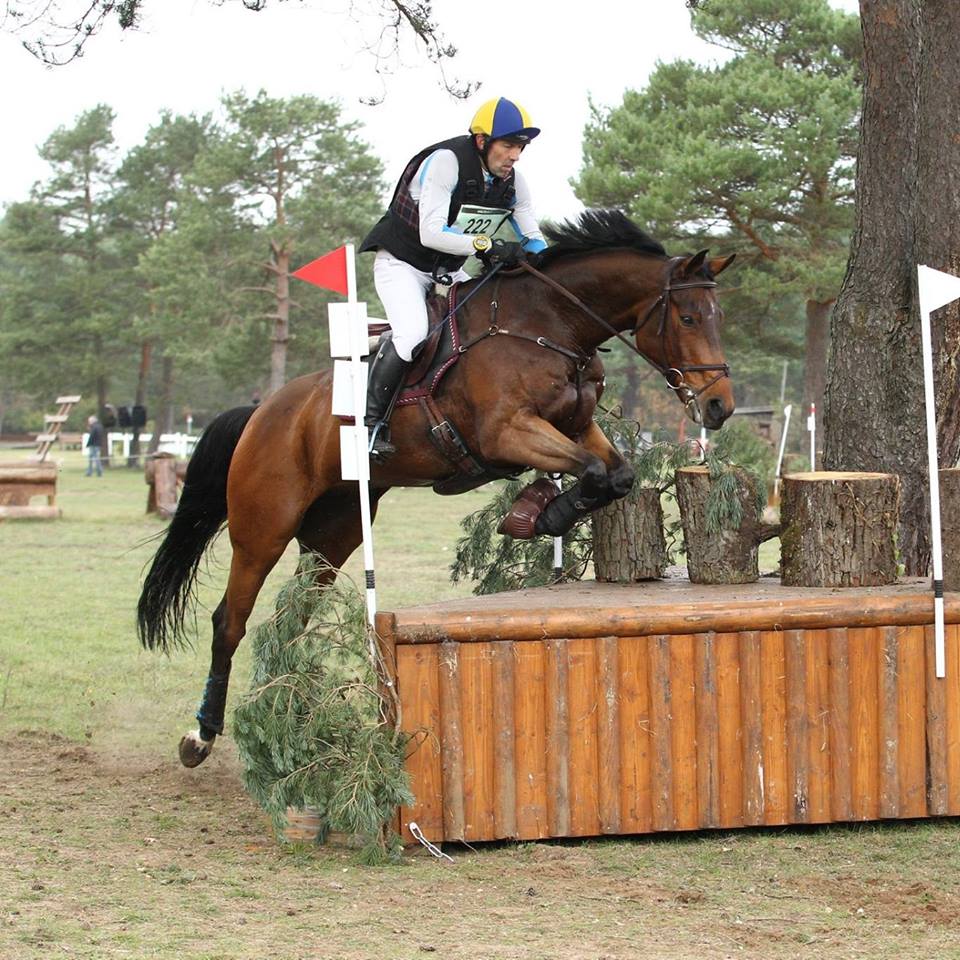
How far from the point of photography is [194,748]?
225 inches

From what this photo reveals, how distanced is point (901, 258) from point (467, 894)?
3791 millimetres

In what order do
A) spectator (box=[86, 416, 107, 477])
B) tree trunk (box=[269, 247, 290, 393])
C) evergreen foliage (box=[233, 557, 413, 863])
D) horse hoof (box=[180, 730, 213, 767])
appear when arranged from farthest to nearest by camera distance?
tree trunk (box=[269, 247, 290, 393]) < spectator (box=[86, 416, 107, 477]) < horse hoof (box=[180, 730, 213, 767]) < evergreen foliage (box=[233, 557, 413, 863])

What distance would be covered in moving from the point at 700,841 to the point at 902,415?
255 centimetres

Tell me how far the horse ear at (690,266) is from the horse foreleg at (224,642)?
2.14 meters

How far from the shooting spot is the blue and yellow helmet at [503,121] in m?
5.02

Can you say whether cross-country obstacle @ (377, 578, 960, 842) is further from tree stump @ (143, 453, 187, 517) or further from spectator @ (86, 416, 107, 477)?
spectator @ (86, 416, 107, 477)

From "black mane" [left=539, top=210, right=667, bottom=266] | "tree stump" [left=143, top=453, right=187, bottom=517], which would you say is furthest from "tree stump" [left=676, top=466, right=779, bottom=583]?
"tree stump" [left=143, top=453, right=187, bottom=517]

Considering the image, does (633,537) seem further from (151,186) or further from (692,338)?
(151,186)

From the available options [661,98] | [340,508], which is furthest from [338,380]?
[661,98]

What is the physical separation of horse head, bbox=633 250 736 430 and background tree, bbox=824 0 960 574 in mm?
1648

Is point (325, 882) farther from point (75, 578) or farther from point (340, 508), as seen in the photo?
point (75, 578)

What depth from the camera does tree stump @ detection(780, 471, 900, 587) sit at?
4.93 m

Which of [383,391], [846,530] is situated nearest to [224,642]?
[383,391]

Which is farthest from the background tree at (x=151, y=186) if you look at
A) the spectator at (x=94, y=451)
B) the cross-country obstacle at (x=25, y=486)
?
the cross-country obstacle at (x=25, y=486)
